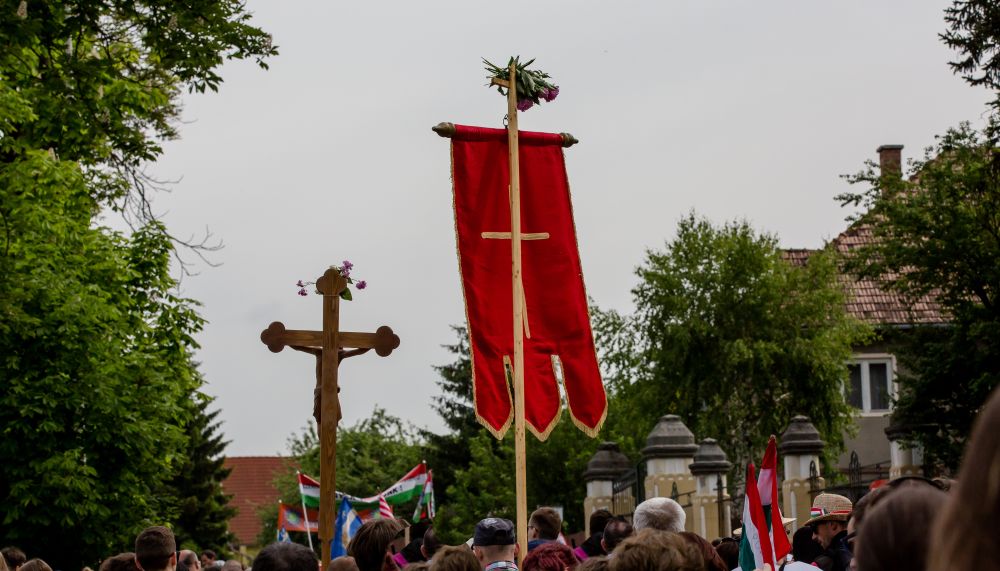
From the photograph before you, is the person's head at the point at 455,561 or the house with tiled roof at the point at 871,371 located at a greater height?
the house with tiled roof at the point at 871,371

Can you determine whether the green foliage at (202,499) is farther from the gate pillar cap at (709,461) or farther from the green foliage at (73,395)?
the gate pillar cap at (709,461)

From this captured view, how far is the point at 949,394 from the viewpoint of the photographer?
79.4 feet

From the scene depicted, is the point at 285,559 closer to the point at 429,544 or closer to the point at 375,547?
the point at 375,547

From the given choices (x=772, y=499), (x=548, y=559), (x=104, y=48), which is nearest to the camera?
(x=548, y=559)

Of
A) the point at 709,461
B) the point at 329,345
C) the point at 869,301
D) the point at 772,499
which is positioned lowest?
the point at 772,499

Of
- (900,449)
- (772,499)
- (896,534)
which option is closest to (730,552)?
(772,499)

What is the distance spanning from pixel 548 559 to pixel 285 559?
A: 1587mm

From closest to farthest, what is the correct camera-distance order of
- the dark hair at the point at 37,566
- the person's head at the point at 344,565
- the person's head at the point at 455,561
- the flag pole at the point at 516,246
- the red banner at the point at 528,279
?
the person's head at the point at 455,561, the person's head at the point at 344,565, the dark hair at the point at 37,566, the flag pole at the point at 516,246, the red banner at the point at 528,279

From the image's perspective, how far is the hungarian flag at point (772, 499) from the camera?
6.78 meters

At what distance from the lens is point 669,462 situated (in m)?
21.8

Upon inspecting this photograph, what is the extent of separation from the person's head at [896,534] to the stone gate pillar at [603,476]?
78.5 ft

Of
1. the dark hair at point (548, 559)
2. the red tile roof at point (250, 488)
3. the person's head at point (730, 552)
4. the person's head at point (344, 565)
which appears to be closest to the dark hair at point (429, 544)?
the person's head at point (730, 552)

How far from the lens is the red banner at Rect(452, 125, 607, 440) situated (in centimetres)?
1002

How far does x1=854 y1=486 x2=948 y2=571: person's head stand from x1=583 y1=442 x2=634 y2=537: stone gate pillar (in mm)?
23933
